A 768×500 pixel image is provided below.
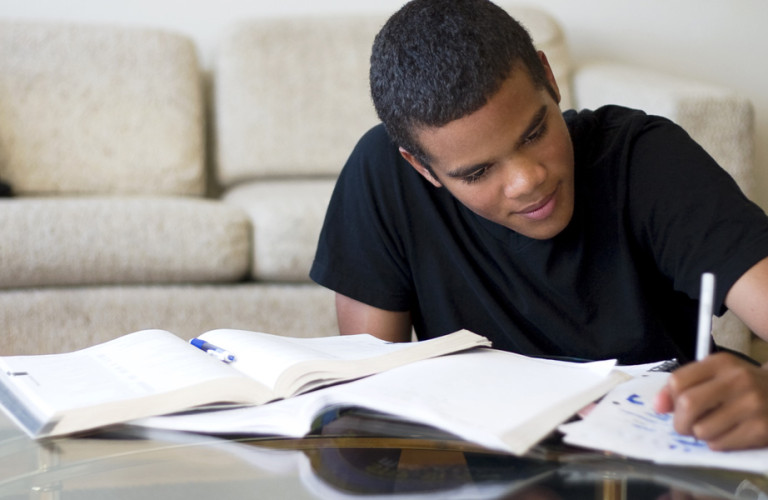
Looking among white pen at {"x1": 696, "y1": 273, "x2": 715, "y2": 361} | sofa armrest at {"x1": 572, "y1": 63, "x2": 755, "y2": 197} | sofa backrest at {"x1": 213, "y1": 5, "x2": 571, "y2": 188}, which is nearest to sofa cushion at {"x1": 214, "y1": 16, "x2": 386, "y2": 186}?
sofa backrest at {"x1": 213, "y1": 5, "x2": 571, "y2": 188}

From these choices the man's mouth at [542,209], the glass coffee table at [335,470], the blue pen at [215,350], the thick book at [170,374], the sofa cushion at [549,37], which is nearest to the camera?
the glass coffee table at [335,470]

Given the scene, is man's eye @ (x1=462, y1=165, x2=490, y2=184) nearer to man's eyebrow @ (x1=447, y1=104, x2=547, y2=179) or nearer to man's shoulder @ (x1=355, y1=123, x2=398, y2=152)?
man's eyebrow @ (x1=447, y1=104, x2=547, y2=179)

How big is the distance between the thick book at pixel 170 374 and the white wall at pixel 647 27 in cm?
189

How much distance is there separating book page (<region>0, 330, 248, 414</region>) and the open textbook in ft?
0.11

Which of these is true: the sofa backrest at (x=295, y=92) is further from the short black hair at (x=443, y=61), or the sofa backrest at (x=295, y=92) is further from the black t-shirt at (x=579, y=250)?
the short black hair at (x=443, y=61)

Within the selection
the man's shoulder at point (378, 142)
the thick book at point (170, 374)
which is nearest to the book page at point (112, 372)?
the thick book at point (170, 374)

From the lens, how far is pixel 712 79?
271cm

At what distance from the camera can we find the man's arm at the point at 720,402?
61 centimetres

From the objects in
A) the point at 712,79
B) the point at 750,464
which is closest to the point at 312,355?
the point at 750,464

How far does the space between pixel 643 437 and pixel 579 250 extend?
1.44ft

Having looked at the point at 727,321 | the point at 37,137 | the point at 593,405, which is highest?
the point at 593,405

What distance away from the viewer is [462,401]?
2.22 ft

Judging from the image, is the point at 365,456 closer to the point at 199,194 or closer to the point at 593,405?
the point at 593,405

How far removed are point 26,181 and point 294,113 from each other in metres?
0.69
